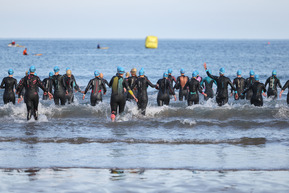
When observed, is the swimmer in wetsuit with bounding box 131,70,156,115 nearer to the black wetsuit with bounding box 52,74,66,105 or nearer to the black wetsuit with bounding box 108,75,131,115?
the black wetsuit with bounding box 108,75,131,115

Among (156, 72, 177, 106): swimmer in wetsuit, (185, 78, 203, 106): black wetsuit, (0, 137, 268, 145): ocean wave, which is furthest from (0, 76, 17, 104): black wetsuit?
(185, 78, 203, 106): black wetsuit

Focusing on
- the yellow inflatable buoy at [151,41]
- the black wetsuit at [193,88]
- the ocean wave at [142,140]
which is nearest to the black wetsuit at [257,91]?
the black wetsuit at [193,88]

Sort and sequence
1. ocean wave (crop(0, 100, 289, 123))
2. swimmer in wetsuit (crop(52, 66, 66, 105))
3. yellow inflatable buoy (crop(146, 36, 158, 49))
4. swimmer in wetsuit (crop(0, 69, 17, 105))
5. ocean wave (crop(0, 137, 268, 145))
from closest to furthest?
1. ocean wave (crop(0, 137, 268, 145))
2. swimmer in wetsuit (crop(0, 69, 17, 105))
3. ocean wave (crop(0, 100, 289, 123))
4. swimmer in wetsuit (crop(52, 66, 66, 105))
5. yellow inflatable buoy (crop(146, 36, 158, 49))

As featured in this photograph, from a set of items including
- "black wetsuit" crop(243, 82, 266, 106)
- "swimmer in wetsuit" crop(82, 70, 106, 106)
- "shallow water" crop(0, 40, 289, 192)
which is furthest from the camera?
"swimmer in wetsuit" crop(82, 70, 106, 106)

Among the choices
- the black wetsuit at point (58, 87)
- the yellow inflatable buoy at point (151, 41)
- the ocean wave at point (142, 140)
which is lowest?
the ocean wave at point (142, 140)

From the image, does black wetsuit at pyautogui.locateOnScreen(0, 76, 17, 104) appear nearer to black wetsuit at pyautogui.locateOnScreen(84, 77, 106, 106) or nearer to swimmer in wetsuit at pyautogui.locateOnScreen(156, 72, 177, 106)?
black wetsuit at pyautogui.locateOnScreen(84, 77, 106, 106)

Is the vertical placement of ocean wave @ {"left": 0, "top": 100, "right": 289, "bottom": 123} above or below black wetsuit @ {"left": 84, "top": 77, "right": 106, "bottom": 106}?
below

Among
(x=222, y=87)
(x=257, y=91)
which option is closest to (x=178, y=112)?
(x=222, y=87)

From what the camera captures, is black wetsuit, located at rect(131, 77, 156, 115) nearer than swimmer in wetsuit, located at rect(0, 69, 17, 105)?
Yes

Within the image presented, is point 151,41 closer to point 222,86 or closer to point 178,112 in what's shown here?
point 178,112

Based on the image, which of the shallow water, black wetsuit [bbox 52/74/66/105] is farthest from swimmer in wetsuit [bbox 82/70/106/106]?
black wetsuit [bbox 52/74/66/105]

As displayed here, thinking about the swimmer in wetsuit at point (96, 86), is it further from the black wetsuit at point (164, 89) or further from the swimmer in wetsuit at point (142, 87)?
the black wetsuit at point (164, 89)

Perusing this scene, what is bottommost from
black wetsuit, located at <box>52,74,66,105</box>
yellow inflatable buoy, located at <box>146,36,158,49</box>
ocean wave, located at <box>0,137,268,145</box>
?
ocean wave, located at <box>0,137,268,145</box>

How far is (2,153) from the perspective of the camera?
12.1 metres
